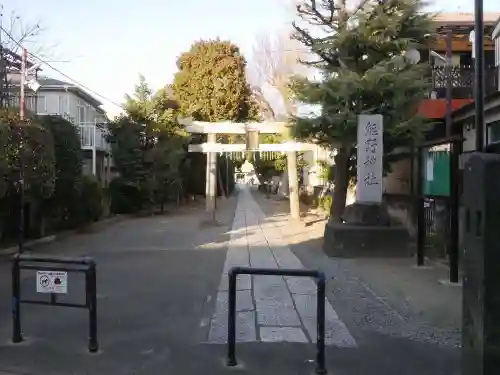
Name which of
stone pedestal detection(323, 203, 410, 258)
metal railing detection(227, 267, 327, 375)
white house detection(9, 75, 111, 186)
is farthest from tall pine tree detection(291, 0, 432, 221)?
white house detection(9, 75, 111, 186)

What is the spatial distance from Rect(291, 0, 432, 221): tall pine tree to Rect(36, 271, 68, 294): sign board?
8.91 m

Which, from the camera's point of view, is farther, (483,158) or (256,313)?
(256,313)

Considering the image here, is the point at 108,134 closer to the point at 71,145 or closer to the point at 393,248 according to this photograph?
the point at 71,145

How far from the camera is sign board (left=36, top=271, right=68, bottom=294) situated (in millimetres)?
6082

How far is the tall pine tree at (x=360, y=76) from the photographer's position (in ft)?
45.3

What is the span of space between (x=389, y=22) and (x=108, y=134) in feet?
56.8

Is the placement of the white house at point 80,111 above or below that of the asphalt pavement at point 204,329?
above

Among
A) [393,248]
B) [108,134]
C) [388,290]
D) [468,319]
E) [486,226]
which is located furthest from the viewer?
[108,134]

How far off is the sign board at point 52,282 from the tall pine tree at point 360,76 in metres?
8.91

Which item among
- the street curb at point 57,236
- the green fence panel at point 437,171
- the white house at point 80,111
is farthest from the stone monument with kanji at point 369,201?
the white house at point 80,111

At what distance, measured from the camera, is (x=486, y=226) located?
4.14 meters

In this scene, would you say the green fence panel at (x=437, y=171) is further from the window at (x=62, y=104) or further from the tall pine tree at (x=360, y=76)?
the window at (x=62, y=104)

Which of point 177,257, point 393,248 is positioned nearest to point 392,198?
point 393,248

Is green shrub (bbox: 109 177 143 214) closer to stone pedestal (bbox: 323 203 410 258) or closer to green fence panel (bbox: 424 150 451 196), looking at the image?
stone pedestal (bbox: 323 203 410 258)
